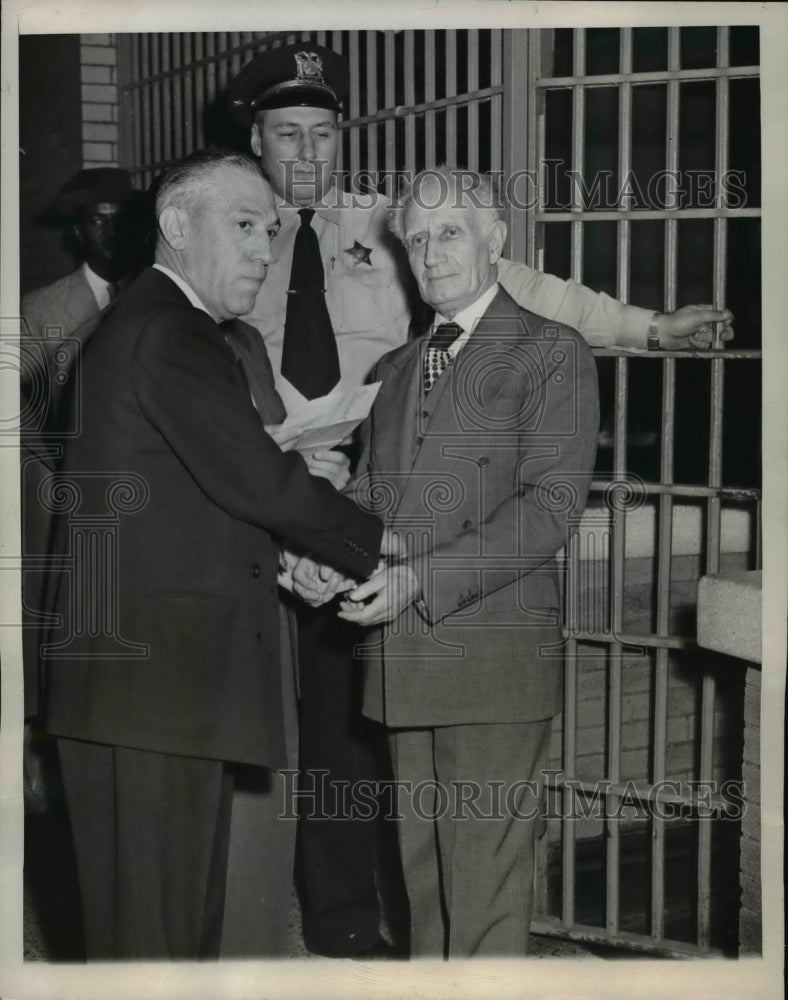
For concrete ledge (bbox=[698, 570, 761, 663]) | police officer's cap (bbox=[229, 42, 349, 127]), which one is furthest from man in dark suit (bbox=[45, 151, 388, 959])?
concrete ledge (bbox=[698, 570, 761, 663])

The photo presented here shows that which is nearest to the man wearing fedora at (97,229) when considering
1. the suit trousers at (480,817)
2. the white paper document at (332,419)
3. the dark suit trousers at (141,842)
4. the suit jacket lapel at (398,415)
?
the white paper document at (332,419)

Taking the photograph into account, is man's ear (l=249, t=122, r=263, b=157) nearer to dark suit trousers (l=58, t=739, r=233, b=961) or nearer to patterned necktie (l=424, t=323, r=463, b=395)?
patterned necktie (l=424, t=323, r=463, b=395)

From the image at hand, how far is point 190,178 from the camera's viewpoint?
272cm

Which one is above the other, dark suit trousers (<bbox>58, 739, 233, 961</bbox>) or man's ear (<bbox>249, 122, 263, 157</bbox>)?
man's ear (<bbox>249, 122, 263, 157</bbox>)

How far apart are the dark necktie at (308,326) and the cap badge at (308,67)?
1.12 feet

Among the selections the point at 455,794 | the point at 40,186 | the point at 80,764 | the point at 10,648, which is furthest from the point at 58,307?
the point at 455,794

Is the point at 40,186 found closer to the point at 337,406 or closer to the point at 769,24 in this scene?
the point at 337,406

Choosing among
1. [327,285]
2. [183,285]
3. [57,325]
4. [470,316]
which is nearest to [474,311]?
[470,316]

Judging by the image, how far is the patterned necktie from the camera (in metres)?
2.77

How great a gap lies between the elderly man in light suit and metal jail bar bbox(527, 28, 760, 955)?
0.41 metres

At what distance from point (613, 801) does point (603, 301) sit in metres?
1.36

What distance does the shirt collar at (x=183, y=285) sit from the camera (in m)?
2.70

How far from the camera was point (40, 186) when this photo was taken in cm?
314

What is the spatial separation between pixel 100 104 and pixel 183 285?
1.40 meters
